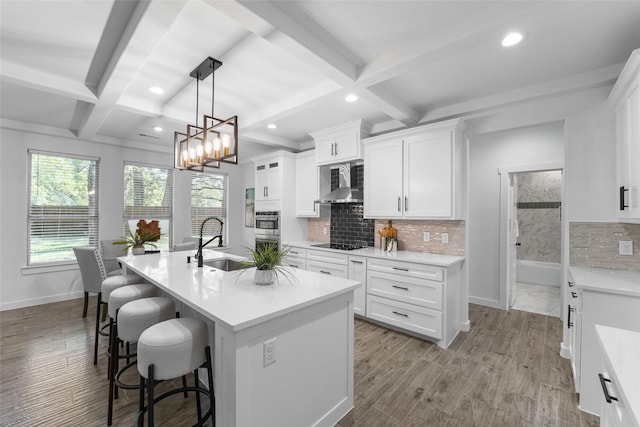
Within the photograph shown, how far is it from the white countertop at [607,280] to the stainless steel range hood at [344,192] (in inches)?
98.8

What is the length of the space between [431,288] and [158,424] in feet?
8.65

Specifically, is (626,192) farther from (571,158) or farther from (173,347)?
(173,347)

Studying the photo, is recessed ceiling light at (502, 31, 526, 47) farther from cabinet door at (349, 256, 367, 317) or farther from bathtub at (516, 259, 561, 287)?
bathtub at (516, 259, 561, 287)

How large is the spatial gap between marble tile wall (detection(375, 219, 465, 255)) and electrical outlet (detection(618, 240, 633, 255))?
52.4 inches

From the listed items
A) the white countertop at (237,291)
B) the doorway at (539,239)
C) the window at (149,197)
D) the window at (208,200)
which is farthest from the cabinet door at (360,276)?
the window at (149,197)

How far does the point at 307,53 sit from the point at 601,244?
3.11m

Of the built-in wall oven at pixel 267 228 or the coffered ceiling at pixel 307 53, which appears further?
the built-in wall oven at pixel 267 228

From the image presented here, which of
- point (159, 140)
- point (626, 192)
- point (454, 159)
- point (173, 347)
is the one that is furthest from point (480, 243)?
point (159, 140)

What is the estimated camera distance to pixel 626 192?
86.9 inches

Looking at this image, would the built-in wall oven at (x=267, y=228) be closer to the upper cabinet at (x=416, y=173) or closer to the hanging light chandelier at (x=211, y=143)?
the upper cabinet at (x=416, y=173)

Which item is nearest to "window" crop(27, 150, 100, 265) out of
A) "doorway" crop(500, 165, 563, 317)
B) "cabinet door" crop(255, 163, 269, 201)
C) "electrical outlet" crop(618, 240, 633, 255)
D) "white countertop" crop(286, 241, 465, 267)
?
"cabinet door" crop(255, 163, 269, 201)

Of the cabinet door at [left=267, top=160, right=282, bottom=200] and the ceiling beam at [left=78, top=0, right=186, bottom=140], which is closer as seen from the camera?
the ceiling beam at [left=78, top=0, right=186, bottom=140]

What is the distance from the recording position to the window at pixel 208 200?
5.95 metres

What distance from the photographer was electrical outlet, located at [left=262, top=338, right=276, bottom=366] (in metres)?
1.51
